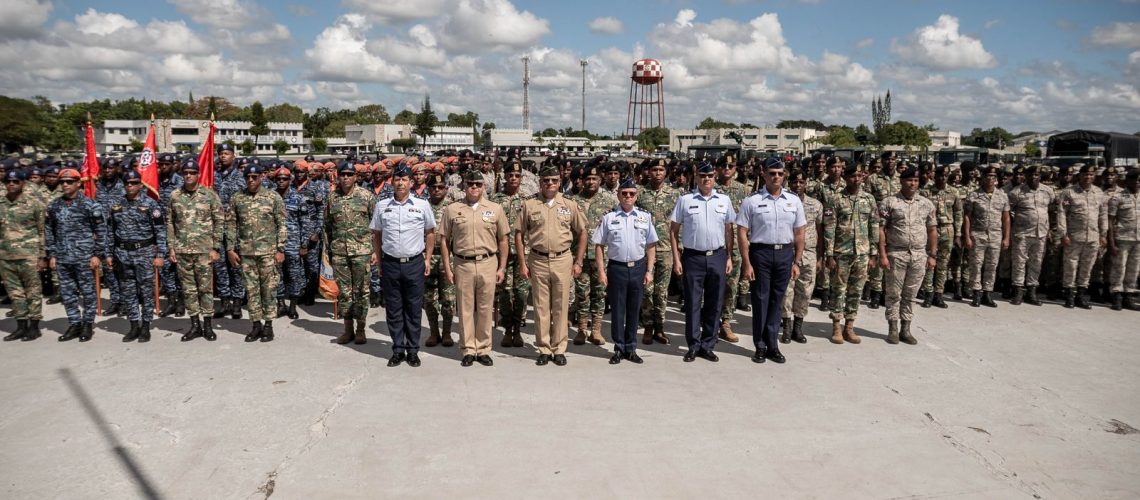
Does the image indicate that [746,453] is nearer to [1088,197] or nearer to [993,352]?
[993,352]

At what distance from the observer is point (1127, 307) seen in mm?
8562

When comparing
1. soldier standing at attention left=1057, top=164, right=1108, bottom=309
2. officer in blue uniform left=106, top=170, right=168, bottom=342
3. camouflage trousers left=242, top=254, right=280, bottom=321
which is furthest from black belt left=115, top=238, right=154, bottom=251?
soldier standing at attention left=1057, top=164, right=1108, bottom=309

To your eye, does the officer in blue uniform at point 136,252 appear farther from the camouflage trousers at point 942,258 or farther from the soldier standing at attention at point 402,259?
the camouflage trousers at point 942,258

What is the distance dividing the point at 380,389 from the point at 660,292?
3.09 metres

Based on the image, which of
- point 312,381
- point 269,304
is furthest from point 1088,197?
point 269,304

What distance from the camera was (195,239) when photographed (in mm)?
6715

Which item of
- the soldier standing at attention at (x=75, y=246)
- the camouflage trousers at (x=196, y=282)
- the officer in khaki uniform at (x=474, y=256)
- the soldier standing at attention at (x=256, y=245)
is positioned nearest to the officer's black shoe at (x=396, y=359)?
the officer in khaki uniform at (x=474, y=256)

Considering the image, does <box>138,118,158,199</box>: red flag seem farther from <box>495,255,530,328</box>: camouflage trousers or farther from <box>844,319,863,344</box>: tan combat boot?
<box>844,319,863,344</box>: tan combat boot

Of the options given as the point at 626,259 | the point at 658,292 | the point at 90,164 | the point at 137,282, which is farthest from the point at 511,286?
the point at 90,164

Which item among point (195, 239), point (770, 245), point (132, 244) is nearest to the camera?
point (770, 245)

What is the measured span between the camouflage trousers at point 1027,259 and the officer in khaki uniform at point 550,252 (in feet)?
21.8

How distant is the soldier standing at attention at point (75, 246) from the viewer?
6848 mm

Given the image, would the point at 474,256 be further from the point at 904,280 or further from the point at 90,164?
the point at 90,164

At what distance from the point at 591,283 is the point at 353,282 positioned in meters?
2.55
